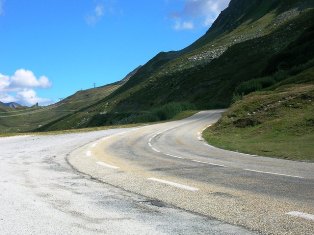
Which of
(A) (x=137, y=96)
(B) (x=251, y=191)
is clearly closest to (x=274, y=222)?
(B) (x=251, y=191)

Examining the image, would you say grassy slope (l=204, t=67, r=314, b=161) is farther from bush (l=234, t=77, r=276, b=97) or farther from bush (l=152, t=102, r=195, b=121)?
bush (l=152, t=102, r=195, b=121)

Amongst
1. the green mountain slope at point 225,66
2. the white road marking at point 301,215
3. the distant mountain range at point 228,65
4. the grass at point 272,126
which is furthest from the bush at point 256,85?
the white road marking at point 301,215

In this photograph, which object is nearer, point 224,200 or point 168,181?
point 224,200

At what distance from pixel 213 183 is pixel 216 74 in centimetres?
10072

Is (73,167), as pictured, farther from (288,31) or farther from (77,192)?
(288,31)

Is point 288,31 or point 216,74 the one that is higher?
point 288,31

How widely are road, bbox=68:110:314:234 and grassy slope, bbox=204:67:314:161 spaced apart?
127 inches

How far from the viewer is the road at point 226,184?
7449 mm

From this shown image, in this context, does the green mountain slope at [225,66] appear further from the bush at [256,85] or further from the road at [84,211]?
the road at [84,211]

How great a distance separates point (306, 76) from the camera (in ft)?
131

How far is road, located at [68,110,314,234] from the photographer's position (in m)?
7.45

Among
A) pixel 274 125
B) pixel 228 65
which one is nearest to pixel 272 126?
pixel 274 125

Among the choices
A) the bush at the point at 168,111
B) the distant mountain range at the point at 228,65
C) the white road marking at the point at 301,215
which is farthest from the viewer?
the distant mountain range at the point at 228,65

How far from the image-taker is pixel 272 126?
27234mm
